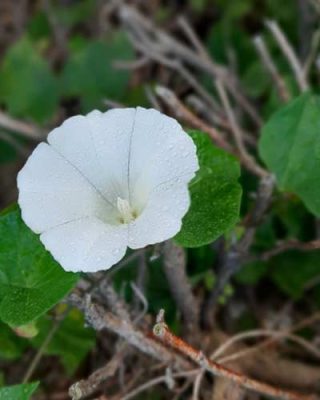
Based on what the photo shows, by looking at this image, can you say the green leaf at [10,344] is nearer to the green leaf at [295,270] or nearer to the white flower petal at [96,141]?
the white flower petal at [96,141]

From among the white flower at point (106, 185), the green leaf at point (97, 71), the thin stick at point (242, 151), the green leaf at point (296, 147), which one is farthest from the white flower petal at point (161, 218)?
the green leaf at point (97, 71)

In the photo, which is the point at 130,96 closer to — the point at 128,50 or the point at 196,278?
the point at 128,50

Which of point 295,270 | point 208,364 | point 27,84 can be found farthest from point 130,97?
point 208,364

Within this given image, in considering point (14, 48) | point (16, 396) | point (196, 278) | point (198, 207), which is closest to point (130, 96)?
point (14, 48)

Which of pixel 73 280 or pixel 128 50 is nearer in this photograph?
pixel 73 280

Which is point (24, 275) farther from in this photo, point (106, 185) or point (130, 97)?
point (130, 97)

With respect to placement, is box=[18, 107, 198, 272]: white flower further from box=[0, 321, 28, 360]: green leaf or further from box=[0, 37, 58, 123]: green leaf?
box=[0, 37, 58, 123]: green leaf
